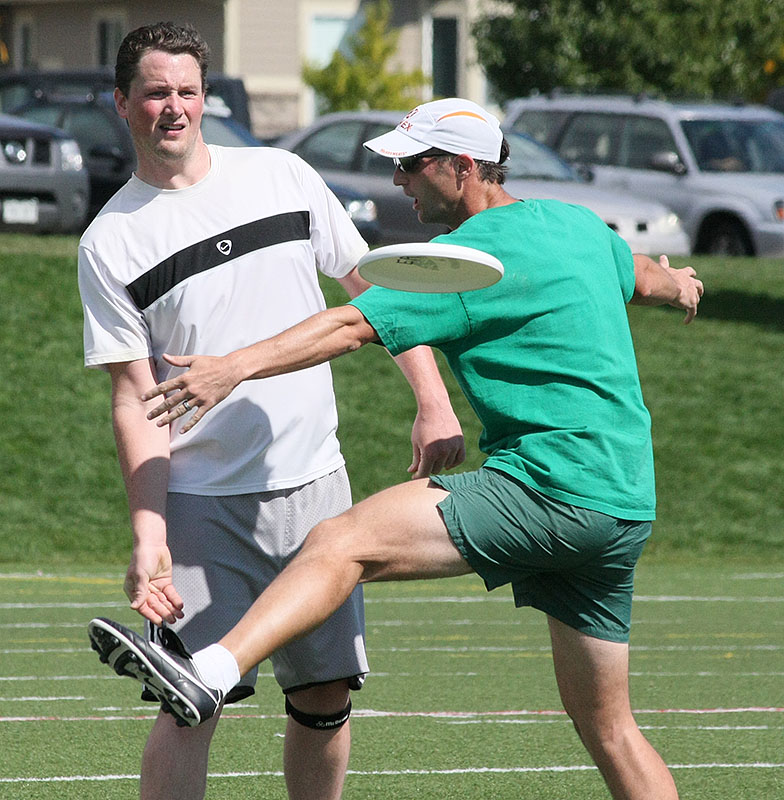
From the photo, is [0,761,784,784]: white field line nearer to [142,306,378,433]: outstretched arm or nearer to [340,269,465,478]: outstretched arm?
[340,269,465,478]: outstretched arm

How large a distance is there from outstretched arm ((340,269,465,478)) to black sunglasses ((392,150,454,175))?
45 centimetres

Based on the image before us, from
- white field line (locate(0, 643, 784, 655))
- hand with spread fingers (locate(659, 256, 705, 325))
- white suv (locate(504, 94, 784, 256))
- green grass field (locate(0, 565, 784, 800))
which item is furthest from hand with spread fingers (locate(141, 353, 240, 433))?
white suv (locate(504, 94, 784, 256))

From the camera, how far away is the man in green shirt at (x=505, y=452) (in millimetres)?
3926

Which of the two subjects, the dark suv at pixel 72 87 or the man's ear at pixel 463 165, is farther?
the dark suv at pixel 72 87

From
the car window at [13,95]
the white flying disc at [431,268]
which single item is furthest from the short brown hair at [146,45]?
the car window at [13,95]

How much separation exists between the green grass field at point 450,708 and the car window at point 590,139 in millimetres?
11573

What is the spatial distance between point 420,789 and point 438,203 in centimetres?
228

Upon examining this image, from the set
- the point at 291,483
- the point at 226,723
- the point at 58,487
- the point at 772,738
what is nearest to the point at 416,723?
the point at 226,723

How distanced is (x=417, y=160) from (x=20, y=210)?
571 inches

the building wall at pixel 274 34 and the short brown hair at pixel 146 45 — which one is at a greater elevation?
the short brown hair at pixel 146 45

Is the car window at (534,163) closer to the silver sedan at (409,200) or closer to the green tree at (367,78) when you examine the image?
the silver sedan at (409,200)

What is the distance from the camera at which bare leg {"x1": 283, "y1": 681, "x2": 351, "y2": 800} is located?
185 inches

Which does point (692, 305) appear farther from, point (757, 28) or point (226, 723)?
point (757, 28)

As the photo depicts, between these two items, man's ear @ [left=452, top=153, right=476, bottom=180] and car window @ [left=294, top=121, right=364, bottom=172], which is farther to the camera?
car window @ [left=294, top=121, right=364, bottom=172]
